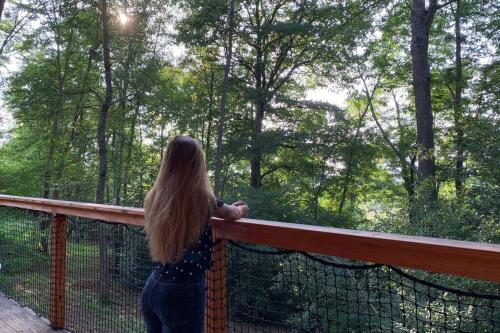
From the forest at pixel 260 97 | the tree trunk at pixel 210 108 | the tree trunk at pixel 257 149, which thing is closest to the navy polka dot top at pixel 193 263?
the forest at pixel 260 97

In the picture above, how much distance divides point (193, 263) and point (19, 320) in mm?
2409

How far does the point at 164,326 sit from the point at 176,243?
325mm

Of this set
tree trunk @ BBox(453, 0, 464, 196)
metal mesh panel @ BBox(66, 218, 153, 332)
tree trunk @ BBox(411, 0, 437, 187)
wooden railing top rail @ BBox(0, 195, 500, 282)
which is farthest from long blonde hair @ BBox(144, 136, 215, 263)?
tree trunk @ BBox(411, 0, 437, 187)

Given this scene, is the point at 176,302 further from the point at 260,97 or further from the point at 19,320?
the point at 260,97

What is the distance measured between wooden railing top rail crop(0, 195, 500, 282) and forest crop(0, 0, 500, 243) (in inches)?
286

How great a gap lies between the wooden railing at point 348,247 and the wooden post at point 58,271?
676 mm

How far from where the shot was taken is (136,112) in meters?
11.8

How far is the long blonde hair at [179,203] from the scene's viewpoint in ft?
5.14

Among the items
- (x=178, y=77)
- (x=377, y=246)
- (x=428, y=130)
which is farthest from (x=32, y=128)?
(x=377, y=246)

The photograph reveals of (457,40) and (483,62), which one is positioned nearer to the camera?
(483,62)

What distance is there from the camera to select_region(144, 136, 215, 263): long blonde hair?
157cm

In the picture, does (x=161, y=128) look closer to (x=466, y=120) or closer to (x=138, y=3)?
(x=138, y=3)

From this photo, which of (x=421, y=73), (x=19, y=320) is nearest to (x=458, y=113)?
(x=421, y=73)

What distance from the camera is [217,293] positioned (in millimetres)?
1890
